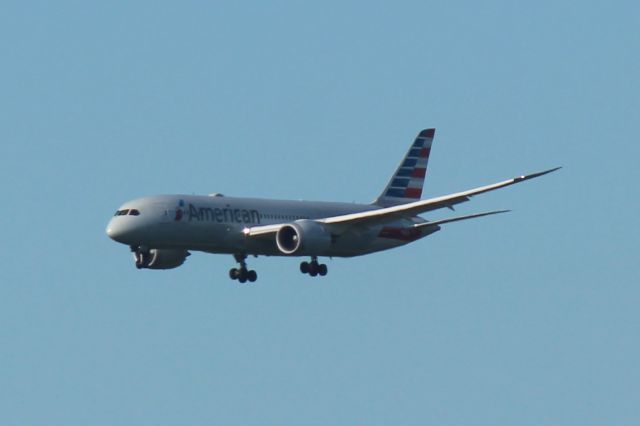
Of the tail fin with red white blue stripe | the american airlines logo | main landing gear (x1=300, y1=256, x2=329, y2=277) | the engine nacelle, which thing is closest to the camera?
the american airlines logo

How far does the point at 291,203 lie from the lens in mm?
90500

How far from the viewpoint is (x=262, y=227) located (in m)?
86.8

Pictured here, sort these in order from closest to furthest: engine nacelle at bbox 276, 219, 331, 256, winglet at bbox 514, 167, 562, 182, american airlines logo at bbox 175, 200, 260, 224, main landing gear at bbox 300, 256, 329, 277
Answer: winglet at bbox 514, 167, 562, 182 → american airlines logo at bbox 175, 200, 260, 224 → engine nacelle at bbox 276, 219, 331, 256 → main landing gear at bbox 300, 256, 329, 277

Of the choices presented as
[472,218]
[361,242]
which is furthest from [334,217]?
[472,218]

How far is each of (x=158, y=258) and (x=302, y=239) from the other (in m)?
8.74

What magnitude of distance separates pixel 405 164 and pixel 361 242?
32.3ft

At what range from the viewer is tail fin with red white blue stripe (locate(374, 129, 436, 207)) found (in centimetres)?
9669

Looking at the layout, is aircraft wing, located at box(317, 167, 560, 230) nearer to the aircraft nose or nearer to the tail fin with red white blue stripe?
the tail fin with red white blue stripe

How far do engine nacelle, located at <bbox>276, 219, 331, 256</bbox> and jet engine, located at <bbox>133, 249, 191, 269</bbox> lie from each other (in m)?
6.17

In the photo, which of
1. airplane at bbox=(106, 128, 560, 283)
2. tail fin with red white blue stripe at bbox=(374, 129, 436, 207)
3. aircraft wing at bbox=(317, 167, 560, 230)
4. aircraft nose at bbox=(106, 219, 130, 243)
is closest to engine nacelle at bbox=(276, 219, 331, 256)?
airplane at bbox=(106, 128, 560, 283)

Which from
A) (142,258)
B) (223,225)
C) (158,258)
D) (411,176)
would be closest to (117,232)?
(223,225)

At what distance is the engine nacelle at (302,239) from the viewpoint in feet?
282

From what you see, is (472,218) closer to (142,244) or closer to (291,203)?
(291,203)

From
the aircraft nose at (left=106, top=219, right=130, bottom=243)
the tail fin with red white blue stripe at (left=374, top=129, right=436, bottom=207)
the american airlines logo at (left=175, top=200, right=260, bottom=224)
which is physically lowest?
the aircraft nose at (left=106, top=219, right=130, bottom=243)
